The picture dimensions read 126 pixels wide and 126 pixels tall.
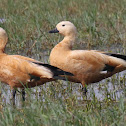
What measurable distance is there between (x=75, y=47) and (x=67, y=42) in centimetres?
242

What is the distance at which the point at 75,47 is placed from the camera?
8766mm

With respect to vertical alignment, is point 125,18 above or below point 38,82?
above

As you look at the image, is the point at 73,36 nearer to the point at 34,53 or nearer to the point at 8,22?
the point at 34,53

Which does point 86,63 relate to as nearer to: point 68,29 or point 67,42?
point 67,42

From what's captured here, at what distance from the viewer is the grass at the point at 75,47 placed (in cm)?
396

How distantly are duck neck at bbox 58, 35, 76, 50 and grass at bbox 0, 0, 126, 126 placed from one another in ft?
2.07

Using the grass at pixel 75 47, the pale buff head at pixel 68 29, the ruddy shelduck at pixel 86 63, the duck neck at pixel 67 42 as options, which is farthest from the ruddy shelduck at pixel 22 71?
the pale buff head at pixel 68 29

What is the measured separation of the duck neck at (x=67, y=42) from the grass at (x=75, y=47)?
0.63 metres

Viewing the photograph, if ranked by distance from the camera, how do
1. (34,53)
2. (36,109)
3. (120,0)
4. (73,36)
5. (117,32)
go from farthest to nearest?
(120,0)
(117,32)
(34,53)
(73,36)
(36,109)

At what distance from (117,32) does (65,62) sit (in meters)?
3.65

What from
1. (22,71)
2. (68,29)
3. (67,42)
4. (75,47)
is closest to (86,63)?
(67,42)

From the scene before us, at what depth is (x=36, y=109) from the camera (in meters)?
4.01

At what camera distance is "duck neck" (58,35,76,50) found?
6.21 metres

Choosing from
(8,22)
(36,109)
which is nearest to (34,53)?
(8,22)
